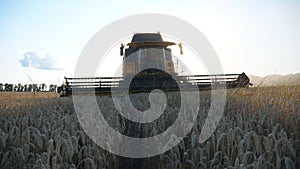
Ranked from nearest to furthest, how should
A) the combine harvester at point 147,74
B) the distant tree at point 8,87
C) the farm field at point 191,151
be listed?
1. the farm field at point 191,151
2. the combine harvester at point 147,74
3. the distant tree at point 8,87

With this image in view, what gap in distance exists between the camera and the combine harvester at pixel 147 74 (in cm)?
1343

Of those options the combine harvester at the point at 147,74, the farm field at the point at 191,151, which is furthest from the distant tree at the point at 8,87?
the farm field at the point at 191,151

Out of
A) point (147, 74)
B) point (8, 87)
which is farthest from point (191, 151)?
point (8, 87)

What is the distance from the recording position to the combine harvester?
13431 millimetres

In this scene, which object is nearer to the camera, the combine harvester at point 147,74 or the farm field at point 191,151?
the farm field at point 191,151

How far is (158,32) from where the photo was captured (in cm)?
1605

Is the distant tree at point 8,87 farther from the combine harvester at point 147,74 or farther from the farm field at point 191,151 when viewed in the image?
the farm field at point 191,151

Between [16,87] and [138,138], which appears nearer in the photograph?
[138,138]

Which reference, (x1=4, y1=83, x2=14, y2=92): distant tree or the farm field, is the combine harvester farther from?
(x1=4, y1=83, x2=14, y2=92): distant tree

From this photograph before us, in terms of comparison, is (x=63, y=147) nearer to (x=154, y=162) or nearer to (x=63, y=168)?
(x=63, y=168)

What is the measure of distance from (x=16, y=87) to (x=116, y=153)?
189 feet

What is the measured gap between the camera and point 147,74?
13734 millimetres

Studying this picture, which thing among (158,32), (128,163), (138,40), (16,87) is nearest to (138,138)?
(128,163)

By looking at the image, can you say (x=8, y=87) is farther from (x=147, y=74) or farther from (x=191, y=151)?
(x=191, y=151)
